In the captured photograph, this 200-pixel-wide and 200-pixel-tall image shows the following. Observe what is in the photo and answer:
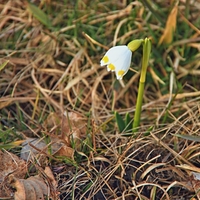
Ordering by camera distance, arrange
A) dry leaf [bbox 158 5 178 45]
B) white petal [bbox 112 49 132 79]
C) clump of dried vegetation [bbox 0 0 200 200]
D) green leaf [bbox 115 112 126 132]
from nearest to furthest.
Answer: white petal [bbox 112 49 132 79], clump of dried vegetation [bbox 0 0 200 200], green leaf [bbox 115 112 126 132], dry leaf [bbox 158 5 178 45]

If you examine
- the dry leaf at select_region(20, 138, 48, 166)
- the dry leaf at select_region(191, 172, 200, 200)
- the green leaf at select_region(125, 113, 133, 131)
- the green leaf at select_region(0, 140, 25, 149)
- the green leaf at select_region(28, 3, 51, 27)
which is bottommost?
the dry leaf at select_region(191, 172, 200, 200)

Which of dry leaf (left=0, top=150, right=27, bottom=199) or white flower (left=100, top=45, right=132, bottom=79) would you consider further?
dry leaf (left=0, top=150, right=27, bottom=199)

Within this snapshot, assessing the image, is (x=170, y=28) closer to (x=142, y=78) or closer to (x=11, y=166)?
(x=142, y=78)

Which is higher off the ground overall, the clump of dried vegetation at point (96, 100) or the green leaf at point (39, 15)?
the green leaf at point (39, 15)

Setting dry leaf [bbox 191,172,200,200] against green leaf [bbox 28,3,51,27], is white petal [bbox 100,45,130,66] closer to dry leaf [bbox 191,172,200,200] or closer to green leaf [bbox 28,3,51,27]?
dry leaf [bbox 191,172,200,200]

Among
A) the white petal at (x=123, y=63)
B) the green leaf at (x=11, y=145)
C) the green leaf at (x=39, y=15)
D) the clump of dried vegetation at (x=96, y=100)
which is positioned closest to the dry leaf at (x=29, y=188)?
the clump of dried vegetation at (x=96, y=100)

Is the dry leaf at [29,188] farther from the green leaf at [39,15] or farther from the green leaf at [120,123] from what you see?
the green leaf at [39,15]

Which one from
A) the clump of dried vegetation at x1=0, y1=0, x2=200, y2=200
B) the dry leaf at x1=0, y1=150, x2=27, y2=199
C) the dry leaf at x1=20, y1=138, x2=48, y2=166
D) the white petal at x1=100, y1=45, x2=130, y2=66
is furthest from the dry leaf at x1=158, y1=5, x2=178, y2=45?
the dry leaf at x1=0, y1=150, x2=27, y2=199
